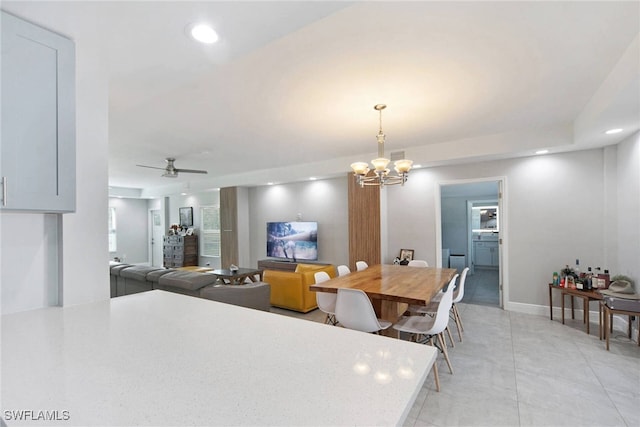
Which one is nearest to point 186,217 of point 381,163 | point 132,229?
point 132,229

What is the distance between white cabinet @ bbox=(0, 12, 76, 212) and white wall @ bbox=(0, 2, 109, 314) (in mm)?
122

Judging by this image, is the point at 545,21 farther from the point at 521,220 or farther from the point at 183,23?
the point at 521,220

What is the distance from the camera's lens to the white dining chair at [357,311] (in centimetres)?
243

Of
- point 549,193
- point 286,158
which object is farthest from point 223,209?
point 549,193

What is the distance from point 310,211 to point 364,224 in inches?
61.6

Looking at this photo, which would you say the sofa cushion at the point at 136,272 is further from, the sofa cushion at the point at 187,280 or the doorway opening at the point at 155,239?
the doorway opening at the point at 155,239

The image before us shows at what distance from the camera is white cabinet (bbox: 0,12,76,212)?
1.07 m

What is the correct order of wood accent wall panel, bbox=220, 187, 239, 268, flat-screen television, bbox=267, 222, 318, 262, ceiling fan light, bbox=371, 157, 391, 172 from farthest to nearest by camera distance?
wood accent wall panel, bbox=220, 187, 239, 268 < flat-screen television, bbox=267, 222, 318, 262 < ceiling fan light, bbox=371, 157, 391, 172

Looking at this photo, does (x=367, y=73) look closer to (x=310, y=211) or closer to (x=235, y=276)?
(x=235, y=276)

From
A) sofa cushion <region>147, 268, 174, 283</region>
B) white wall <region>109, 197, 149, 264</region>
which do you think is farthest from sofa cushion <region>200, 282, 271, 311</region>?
white wall <region>109, 197, 149, 264</region>

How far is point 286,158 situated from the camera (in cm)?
540

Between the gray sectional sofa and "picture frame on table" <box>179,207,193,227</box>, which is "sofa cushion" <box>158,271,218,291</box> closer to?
the gray sectional sofa

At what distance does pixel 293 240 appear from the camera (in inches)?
257

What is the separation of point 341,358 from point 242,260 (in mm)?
6675
